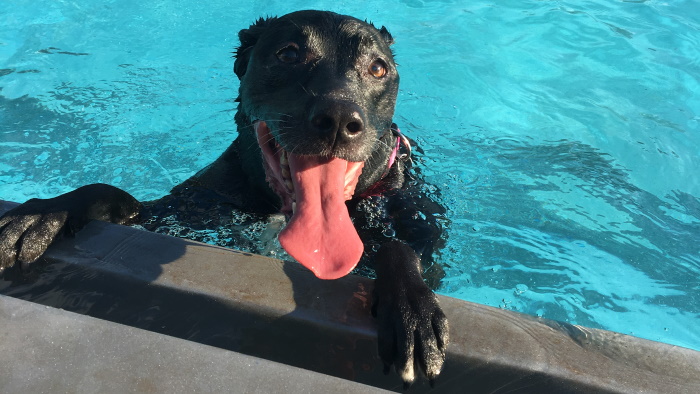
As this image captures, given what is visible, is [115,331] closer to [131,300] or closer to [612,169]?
[131,300]

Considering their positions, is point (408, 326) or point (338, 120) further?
point (338, 120)

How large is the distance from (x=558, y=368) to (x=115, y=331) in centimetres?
193

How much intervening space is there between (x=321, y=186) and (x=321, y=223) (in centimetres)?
31

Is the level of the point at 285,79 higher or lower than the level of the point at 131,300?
higher

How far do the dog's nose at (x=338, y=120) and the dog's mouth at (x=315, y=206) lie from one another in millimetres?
254

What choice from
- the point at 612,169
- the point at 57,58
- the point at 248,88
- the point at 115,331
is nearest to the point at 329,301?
the point at 115,331

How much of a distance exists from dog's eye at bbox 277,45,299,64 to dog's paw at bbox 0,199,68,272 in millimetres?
1629

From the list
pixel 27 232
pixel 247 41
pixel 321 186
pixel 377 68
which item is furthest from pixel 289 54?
pixel 27 232

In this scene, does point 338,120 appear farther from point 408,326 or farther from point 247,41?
point 247,41

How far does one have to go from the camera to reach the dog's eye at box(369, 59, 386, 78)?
405 centimetres

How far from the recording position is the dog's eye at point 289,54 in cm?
397

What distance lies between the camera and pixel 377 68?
13.4 feet

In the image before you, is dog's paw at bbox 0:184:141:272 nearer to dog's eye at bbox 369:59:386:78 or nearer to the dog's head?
the dog's head

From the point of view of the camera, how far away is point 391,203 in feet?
15.4
